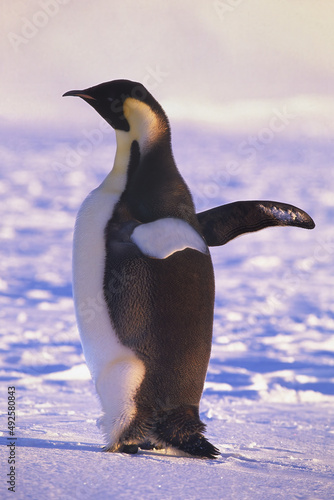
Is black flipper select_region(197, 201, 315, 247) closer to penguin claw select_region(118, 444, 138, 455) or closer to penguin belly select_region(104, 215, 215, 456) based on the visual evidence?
penguin belly select_region(104, 215, 215, 456)

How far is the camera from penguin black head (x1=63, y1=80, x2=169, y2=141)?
2283mm

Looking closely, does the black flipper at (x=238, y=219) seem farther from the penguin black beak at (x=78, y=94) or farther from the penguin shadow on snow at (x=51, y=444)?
the penguin shadow on snow at (x=51, y=444)

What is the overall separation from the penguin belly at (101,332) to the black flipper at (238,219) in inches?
15.9

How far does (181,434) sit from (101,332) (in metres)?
0.42

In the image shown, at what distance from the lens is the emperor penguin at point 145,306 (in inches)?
79.0

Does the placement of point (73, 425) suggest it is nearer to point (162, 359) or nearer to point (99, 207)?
point (162, 359)

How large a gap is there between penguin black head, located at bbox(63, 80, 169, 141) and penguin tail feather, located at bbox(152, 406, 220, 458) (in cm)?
102

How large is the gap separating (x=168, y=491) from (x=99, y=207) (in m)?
1.01

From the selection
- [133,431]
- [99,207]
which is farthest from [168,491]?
[99,207]

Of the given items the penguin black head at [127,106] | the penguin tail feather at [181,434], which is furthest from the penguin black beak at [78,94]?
the penguin tail feather at [181,434]

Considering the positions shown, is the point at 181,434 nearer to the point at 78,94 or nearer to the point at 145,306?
the point at 145,306

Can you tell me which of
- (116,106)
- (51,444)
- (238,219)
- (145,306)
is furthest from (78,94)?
(51,444)

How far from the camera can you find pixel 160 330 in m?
2.02

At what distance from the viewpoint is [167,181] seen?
7.23 ft
